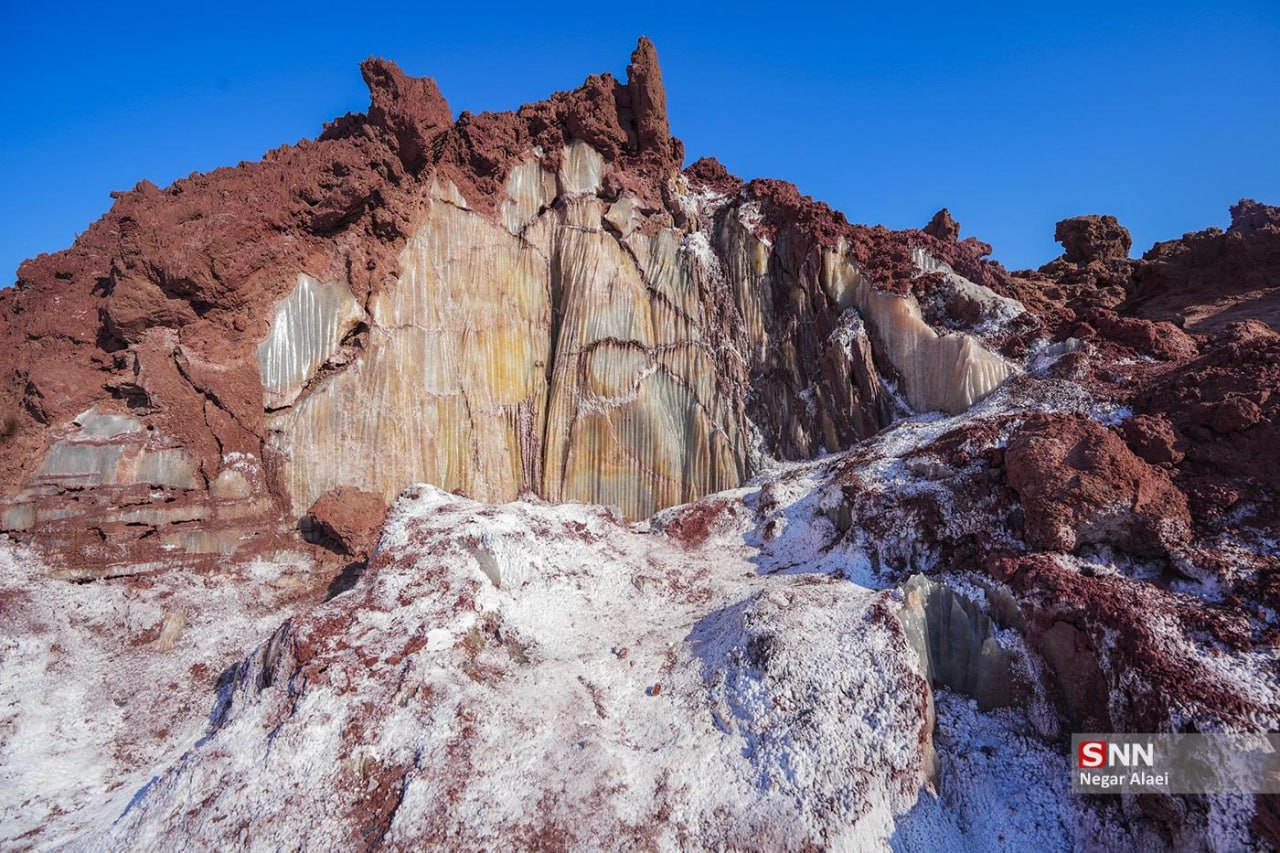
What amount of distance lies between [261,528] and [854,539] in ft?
30.2

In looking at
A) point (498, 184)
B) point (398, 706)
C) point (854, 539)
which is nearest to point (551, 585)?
point (398, 706)

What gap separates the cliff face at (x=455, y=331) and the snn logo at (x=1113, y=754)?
6.90 m

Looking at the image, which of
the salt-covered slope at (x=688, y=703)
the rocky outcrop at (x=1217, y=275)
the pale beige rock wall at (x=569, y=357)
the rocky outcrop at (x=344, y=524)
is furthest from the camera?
the rocky outcrop at (x=1217, y=275)

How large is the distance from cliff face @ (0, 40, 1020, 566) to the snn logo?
690cm

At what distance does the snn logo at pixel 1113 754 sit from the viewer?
4.45 meters

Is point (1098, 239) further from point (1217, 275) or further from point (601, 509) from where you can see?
point (601, 509)

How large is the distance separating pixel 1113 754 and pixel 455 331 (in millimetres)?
11335

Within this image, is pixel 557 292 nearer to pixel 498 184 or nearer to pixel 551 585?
pixel 498 184

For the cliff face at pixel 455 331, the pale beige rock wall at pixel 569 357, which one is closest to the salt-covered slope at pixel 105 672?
the cliff face at pixel 455 331

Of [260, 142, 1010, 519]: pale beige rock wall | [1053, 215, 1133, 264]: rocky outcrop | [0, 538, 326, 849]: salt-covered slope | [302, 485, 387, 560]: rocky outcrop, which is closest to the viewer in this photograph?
[0, 538, 326, 849]: salt-covered slope

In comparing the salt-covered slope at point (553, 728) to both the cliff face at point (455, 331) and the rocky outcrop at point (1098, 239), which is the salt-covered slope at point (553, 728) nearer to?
the cliff face at point (455, 331)

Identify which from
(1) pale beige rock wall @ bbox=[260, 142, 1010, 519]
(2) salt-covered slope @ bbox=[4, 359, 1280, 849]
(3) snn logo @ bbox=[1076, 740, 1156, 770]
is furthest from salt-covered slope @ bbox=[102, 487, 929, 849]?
(1) pale beige rock wall @ bbox=[260, 142, 1010, 519]

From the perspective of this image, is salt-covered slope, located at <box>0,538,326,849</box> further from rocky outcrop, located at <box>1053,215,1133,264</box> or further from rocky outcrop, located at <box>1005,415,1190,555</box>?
rocky outcrop, located at <box>1053,215,1133,264</box>

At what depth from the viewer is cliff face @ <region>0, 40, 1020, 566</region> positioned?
31.4ft
